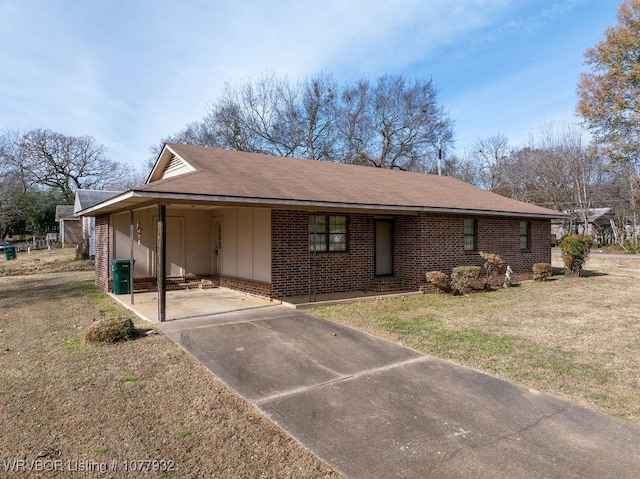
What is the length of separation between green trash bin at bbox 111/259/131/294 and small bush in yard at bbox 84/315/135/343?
17.5 feet

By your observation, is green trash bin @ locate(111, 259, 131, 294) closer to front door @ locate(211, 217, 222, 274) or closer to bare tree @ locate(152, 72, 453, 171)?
front door @ locate(211, 217, 222, 274)

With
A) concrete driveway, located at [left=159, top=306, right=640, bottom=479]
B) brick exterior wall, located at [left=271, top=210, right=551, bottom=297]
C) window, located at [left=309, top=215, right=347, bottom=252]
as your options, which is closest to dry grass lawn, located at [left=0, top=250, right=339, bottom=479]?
concrete driveway, located at [left=159, top=306, right=640, bottom=479]

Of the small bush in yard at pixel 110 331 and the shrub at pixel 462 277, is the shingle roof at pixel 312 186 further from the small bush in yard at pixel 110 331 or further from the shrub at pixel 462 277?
the small bush in yard at pixel 110 331

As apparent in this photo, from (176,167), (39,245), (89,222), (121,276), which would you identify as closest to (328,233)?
(176,167)

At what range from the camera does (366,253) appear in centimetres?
Result: 1210

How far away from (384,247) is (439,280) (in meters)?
2.03

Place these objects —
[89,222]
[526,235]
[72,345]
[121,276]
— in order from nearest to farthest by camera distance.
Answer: [72,345], [121,276], [526,235], [89,222]

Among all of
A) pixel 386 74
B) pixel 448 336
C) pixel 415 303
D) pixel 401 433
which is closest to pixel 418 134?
pixel 386 74

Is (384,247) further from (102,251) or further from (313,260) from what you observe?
(102,251)

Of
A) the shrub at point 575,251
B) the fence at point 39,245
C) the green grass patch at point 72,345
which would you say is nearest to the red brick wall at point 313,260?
the green grass patch at point 72,345

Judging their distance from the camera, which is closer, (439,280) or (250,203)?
(250,203)

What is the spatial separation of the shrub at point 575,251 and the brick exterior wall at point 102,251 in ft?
52.0

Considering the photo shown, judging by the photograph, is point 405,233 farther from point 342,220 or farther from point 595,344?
point 595,344

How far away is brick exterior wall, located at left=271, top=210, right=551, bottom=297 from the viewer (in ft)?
35.0
